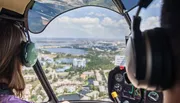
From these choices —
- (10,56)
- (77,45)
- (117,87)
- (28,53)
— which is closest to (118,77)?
(117,87)

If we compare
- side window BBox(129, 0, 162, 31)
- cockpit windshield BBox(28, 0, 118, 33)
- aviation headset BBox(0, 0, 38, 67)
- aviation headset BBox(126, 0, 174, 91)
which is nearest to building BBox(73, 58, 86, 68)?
cockpit windshield BBox(28, 0, 118, 33)

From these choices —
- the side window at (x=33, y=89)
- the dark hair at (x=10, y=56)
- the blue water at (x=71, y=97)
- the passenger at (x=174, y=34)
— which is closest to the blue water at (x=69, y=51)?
the side window at (x=33, y=89)

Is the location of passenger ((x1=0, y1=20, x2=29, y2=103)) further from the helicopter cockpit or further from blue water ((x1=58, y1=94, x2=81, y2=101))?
blue water ((x1=58, y1=94, x2=81, y2=101))

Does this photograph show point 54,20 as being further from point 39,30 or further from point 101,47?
point 101,47

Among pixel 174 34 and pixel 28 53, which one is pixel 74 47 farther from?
pixel 174 34

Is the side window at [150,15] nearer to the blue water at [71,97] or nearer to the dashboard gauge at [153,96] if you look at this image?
the dashboard gauge at [153,96]

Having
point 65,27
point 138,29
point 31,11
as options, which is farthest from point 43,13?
point 138,29
